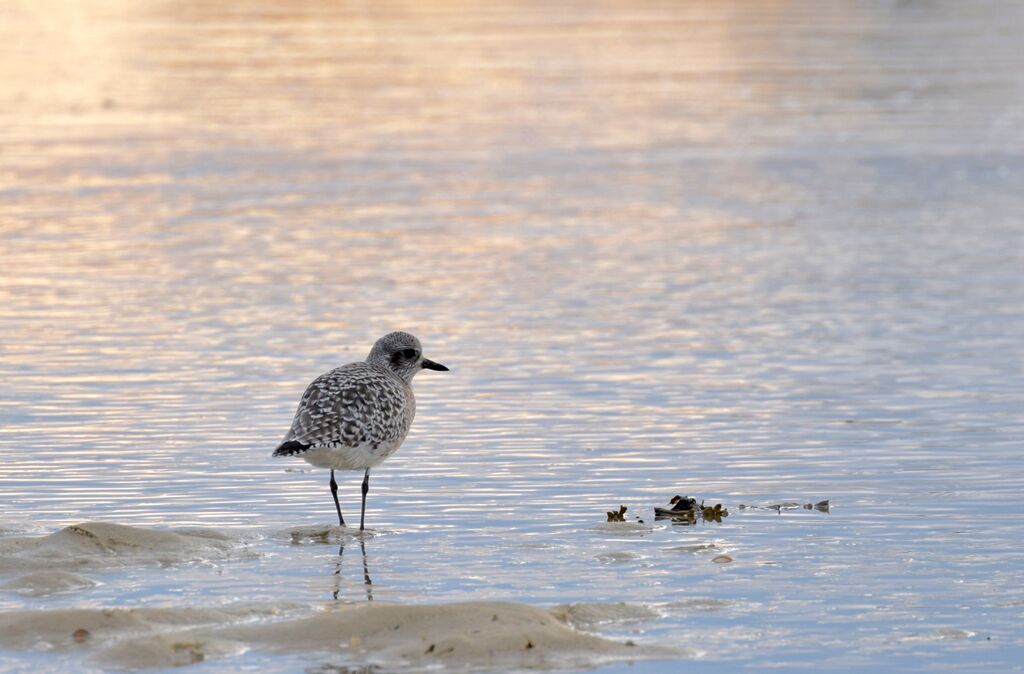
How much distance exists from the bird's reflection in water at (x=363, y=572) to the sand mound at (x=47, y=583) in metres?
1.24

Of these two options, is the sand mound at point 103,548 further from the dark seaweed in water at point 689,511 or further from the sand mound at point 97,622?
the dark seaweed in water at point 689,511

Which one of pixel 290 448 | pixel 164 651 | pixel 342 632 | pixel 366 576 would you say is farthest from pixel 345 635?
pixel 290 448

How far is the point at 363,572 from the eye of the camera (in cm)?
1021

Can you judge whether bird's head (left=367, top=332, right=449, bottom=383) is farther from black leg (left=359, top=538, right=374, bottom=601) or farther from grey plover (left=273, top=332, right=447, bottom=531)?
black leg (left=359, top=538, right=374, bottom=601)

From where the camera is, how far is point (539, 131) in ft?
107

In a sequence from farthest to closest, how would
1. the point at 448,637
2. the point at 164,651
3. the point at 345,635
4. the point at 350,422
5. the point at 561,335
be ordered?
the point at 561,335, the point at 350,422, the point at 345,635, the point at 448,637, the point at 164,651

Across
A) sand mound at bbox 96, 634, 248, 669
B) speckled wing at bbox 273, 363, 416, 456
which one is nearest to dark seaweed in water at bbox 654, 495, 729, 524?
speckled wing at bbox 273, 363, 416, 456

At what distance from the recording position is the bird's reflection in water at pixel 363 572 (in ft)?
32.1

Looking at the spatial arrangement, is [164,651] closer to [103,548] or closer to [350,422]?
[103,548]

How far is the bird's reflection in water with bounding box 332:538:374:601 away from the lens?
979 cm

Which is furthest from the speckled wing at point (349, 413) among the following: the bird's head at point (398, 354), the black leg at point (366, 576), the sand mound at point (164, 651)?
the sand mound at point (164, 651)

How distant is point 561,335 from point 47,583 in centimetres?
848

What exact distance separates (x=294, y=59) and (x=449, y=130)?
1431 cm

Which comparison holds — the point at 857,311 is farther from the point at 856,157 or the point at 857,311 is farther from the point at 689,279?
the point at 856,157
